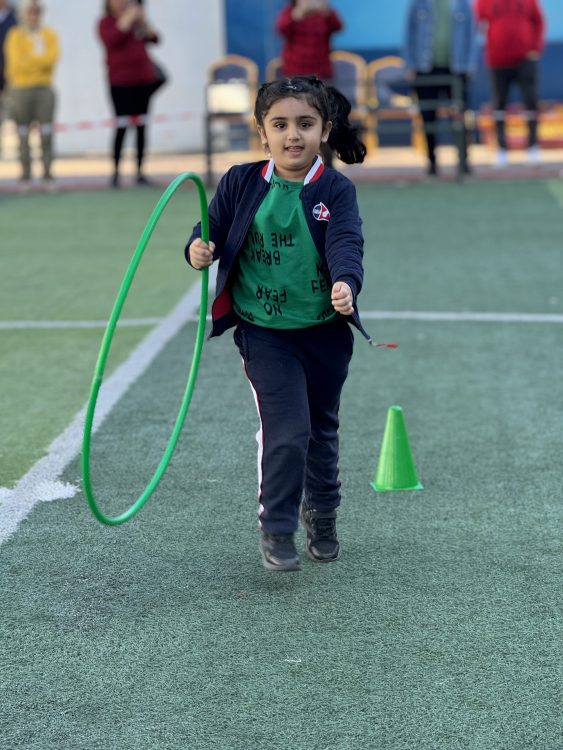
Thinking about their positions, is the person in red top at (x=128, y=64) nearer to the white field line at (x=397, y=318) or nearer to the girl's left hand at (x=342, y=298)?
the white field line at (x=397, y=318)

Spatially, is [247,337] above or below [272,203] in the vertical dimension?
below

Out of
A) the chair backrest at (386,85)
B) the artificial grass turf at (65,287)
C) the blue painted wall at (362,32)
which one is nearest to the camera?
the artificial grass turf at (65,287)

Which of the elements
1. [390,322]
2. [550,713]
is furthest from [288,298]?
[390,322]

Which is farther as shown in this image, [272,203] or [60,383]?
[60,383]

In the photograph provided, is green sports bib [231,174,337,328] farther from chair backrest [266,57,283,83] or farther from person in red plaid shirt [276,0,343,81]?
chair backrest [266,57,283,83]

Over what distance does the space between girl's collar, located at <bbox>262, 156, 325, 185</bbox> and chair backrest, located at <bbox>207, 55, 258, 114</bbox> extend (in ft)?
52.0

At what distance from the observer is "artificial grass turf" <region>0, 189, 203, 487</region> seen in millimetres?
6242

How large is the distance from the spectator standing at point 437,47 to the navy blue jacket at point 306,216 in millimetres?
12407

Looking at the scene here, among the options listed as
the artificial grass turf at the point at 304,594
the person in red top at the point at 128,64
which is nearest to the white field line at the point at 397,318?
the artificial grass turf at the point at 304,594

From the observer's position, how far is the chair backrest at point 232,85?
20.6 metres

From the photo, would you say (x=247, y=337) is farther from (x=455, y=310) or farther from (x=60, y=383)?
(x=455, y=310)

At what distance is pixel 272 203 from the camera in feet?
13.5

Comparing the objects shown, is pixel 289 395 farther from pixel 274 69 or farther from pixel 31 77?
pixel 274 69

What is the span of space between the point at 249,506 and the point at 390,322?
11.6ft
